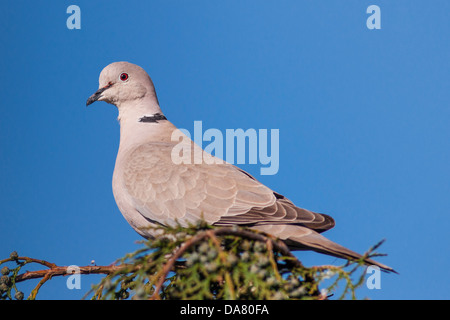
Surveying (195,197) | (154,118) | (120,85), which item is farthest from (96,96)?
(195,197)

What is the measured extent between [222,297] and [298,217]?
5.29ft

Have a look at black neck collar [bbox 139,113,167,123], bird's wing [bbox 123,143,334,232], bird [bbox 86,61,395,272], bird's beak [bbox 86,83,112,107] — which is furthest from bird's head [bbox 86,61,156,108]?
bird's wing [bbox 123,143,334,232]

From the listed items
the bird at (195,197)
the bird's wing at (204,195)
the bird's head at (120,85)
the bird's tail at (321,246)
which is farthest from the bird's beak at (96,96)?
the bird's tail at (321,246)

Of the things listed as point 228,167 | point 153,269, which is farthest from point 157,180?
point 153,269

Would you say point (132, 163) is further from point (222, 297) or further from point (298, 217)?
point (222, 297)

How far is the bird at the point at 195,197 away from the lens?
3727 mm

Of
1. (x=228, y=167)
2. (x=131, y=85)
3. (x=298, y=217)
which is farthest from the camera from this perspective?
(x=131, y=85)

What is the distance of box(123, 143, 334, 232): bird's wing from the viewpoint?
12.6 feet

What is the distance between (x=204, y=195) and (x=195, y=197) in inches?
3.0

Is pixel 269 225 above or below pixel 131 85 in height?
below

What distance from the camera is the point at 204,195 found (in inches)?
161

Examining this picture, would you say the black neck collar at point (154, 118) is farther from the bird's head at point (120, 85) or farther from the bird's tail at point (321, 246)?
the bird's tail at point (321, 246)

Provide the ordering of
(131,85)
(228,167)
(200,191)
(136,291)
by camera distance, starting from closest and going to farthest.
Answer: (136,291) → (200,191) → (228,167) → (131,85)

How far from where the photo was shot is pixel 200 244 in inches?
86.2
